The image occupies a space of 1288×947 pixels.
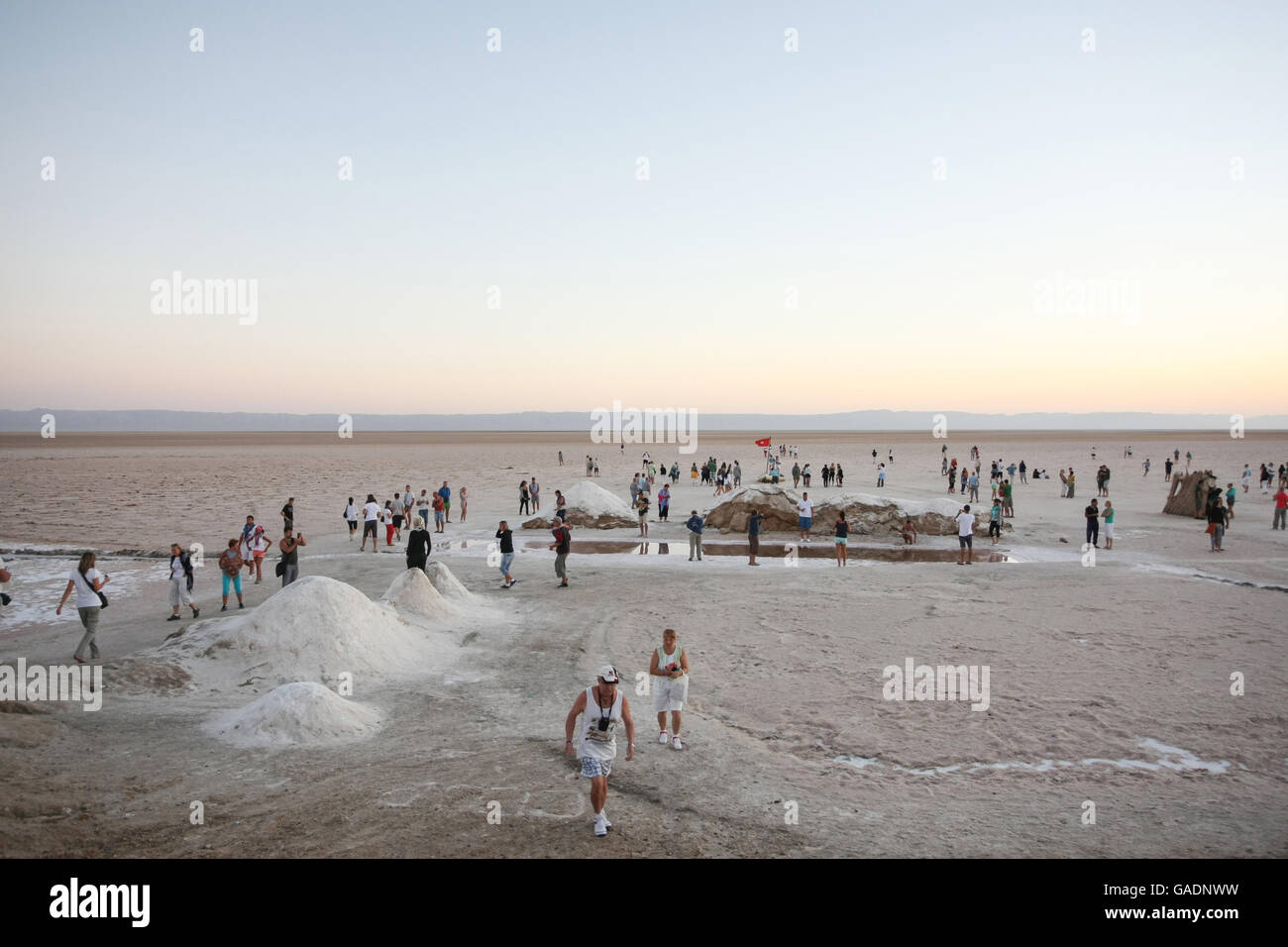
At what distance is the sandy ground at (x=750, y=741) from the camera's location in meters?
7.00

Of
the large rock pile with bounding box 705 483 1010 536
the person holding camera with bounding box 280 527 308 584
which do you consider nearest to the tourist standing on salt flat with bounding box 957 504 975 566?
the large rock pile with bounding box 705 483 1010 536

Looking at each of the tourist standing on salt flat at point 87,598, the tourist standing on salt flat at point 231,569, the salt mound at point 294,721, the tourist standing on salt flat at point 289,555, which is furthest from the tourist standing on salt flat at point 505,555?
the salt mound at point 294,721

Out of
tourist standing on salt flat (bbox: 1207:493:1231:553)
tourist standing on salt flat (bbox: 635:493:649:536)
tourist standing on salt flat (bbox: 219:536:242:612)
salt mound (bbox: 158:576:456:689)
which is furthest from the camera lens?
tourist standing on salt flat (bbox: 635:493:649:536)

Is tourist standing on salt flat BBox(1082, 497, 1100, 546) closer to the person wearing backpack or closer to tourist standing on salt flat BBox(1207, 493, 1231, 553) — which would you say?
tourist standing on salt flat BBox(1207, 493, 1231, 553)

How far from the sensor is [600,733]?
7078 millimetres

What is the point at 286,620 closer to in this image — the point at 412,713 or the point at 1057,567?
the point at 412,713

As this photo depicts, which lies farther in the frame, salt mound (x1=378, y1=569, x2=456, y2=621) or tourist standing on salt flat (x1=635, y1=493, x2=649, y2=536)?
tourist standing on salt flat (x1=635, y1=493, x2=649, y2=536)

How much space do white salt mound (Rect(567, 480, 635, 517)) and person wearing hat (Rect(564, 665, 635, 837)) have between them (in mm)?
20794

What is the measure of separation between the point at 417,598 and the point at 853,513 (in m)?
16.6

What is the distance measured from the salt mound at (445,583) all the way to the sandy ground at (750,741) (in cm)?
55

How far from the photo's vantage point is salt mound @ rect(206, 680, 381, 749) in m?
8.94

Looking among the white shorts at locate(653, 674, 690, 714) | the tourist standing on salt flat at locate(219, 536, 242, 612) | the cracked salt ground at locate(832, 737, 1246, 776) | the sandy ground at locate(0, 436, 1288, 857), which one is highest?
the tourist standing on salt flat at locate(219, 536, 242, 612)

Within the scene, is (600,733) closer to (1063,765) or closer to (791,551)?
(1063,765)

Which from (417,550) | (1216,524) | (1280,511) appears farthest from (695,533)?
(1280,511)
